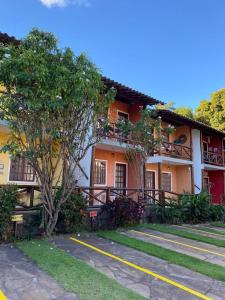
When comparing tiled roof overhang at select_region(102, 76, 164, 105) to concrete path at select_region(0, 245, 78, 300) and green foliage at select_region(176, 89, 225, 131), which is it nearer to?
concrete path at select_region(0, 245, 78, 300)

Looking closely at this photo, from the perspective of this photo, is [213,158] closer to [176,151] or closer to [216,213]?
[176,151]

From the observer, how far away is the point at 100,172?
15258 millimetres

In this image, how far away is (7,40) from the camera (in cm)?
1005

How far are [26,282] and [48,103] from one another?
4.66 meters

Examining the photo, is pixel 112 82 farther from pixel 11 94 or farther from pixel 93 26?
pixel 11 94

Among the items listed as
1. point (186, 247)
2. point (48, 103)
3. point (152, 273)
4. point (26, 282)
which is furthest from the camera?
point (186, 247)

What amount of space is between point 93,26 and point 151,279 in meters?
14.4

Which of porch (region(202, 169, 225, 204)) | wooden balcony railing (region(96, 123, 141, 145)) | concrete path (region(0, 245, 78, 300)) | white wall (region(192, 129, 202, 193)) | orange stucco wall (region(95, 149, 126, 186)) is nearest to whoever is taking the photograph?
concrete path (region(0, 245, 78, 300))

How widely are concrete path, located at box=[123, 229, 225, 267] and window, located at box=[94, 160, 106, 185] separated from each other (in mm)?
5214

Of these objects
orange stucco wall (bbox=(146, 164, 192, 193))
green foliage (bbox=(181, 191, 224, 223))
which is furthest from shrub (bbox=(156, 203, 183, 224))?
orange stucco wall (bbox=(146, 164, 192, 193))

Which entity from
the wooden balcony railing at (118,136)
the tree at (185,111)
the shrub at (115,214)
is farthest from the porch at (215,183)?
the shrub at (115,214)

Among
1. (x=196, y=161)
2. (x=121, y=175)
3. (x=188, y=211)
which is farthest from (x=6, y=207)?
(x=196, y=161)

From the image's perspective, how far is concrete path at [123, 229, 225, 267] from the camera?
7132mm

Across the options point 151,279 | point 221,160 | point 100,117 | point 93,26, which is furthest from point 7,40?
point 221,160
